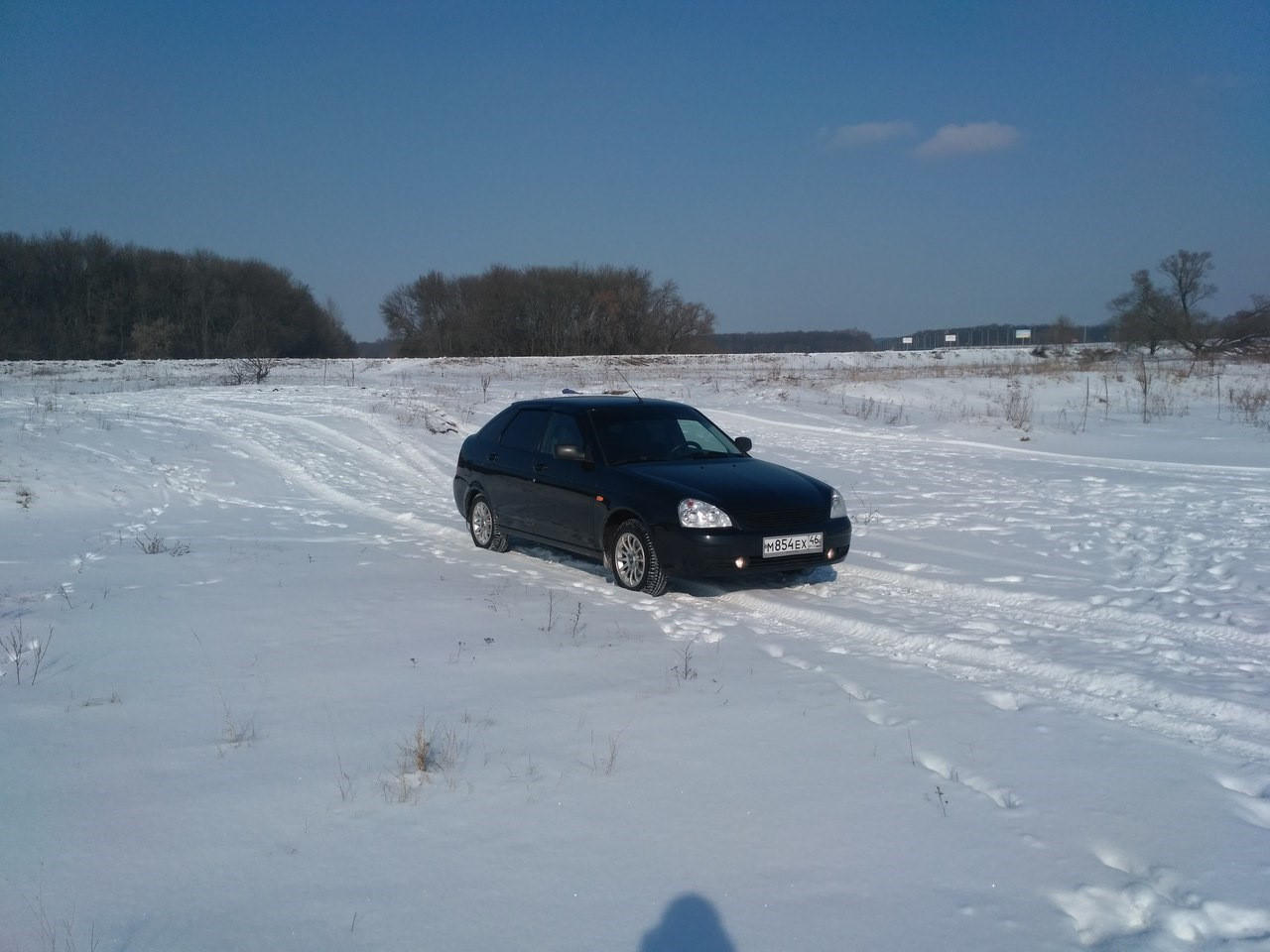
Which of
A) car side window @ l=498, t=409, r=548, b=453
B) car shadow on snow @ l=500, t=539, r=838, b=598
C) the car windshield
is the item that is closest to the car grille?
car shadow on snow @ l=500, t=539, r=838, b=598

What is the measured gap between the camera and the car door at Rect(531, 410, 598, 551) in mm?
8422

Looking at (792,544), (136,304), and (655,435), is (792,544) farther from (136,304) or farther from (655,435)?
(136,304)

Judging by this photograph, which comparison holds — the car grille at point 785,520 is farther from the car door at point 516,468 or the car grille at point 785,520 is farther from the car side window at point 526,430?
the car side window at point 526,430

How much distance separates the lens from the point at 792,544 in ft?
24.5

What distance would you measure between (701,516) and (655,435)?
1.69 meters

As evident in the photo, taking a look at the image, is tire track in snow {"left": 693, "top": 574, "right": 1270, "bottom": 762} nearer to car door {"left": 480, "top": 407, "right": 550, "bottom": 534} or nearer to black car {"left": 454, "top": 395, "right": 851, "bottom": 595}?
black car {"left": 454, "top": 395, "right": 851, "bottom": 595}

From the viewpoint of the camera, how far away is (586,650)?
6.07 metres

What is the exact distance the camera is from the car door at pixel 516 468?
9250 mm

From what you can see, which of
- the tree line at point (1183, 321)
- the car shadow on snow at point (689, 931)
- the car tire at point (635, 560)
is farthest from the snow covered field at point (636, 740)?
the tree line at point (1183, 321)

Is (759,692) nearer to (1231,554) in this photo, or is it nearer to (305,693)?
(305,693)

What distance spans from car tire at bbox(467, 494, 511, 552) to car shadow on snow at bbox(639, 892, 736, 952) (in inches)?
262

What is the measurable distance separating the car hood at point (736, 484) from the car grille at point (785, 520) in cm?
5

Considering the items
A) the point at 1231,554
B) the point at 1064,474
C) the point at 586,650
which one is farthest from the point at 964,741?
the point at 1064,474

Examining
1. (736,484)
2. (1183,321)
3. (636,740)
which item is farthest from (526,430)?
(1183,321)
